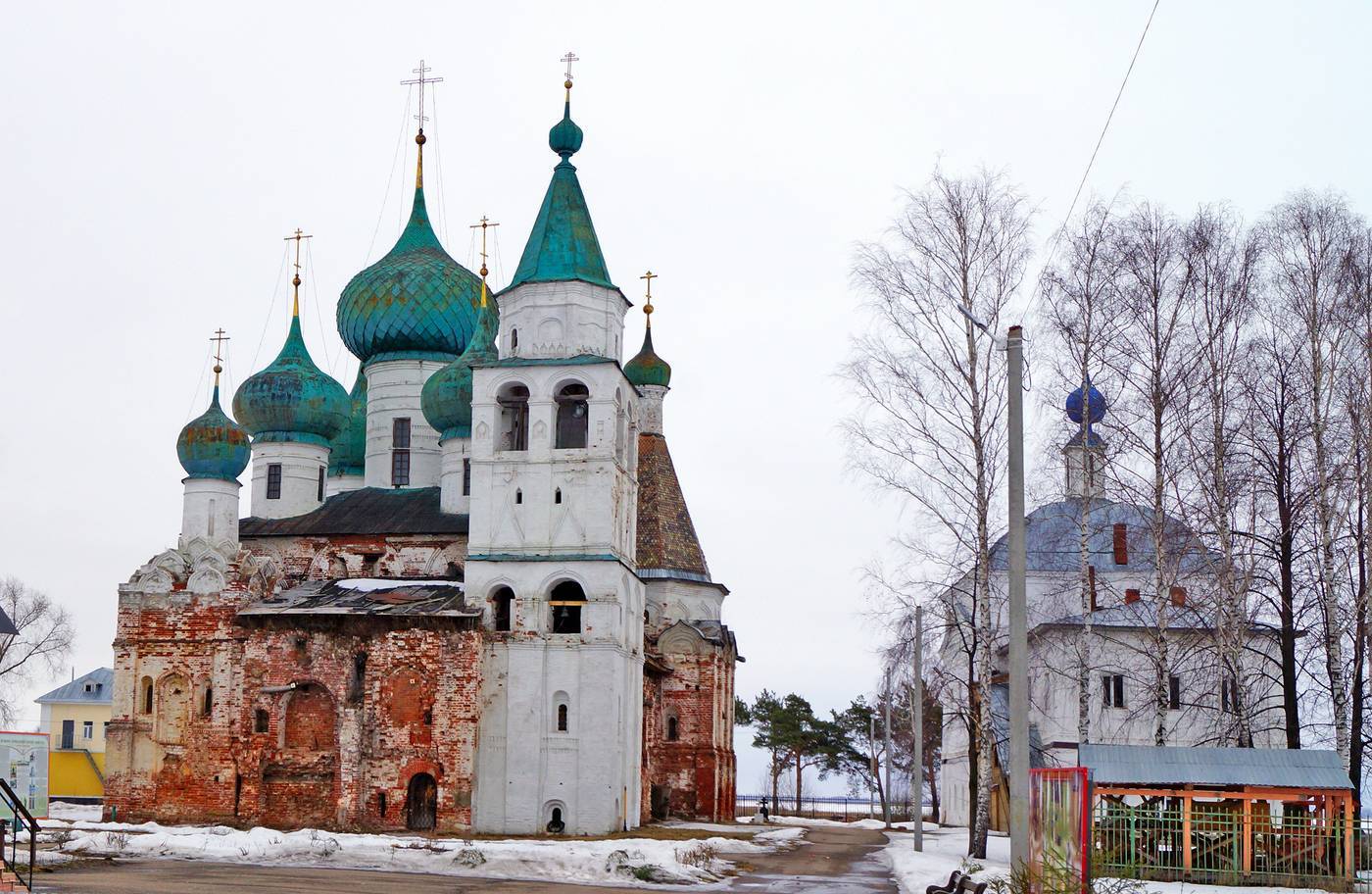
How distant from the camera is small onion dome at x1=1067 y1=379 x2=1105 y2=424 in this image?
87.7 ft

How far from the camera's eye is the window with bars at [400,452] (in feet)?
150

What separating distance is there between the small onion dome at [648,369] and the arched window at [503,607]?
14.8m

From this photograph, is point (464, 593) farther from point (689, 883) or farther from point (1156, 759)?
point (1156, 759)

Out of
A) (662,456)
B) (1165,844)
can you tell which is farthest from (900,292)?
(662,456)

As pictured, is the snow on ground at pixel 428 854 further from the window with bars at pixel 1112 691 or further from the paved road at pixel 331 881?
the window with bars at pixel 1112 691

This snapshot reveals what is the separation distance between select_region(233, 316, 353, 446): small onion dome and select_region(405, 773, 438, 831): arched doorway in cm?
1264

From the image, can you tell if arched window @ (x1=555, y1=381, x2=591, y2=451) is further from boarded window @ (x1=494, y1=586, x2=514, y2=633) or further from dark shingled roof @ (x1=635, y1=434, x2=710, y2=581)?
dark shingled roof @ (x1=635, y1=434, x2=710, y2=581)

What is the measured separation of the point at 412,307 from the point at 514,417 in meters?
7.47

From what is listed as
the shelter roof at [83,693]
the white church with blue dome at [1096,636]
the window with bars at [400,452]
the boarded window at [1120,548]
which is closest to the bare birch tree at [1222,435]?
the white church with blue dome at [1096,636]

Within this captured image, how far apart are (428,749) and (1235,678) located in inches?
730

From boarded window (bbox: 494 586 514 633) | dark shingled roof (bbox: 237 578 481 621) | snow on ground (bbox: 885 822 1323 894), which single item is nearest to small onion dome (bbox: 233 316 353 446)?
dark shingled roof (bbox: 237 578 481 621)

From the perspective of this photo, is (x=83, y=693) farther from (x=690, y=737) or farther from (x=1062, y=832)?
(x=1062, y=832)

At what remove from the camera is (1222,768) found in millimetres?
22031

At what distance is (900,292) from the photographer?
27.3m
